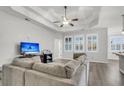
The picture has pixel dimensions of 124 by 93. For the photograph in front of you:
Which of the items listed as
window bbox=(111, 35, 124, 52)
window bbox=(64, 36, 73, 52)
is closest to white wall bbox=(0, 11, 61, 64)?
window bbox=(64, 36, 73, 52)

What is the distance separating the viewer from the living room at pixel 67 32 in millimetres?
4652

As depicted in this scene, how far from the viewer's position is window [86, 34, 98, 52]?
887 cm

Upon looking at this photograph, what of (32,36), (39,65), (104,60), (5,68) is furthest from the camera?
(104,60)

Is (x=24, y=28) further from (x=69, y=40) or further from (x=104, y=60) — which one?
(x=104, y=60)

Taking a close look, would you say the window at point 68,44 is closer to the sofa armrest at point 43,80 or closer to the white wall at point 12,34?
the white wall at point 12,34

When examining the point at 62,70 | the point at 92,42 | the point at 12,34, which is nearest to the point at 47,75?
the point at 62,70

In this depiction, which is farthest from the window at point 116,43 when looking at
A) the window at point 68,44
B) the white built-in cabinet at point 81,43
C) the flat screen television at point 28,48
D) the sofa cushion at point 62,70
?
the sofa cushion at point 62,70

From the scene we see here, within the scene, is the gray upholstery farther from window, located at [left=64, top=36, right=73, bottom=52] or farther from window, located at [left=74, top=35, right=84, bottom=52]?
window, located at [left=64, top=36, right=73, bottom=52]

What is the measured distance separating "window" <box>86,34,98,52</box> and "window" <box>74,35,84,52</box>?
20.3 inches

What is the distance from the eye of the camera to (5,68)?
264 cm
